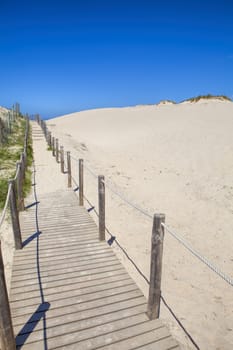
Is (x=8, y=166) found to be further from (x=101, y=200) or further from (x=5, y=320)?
(x=5, y=320)

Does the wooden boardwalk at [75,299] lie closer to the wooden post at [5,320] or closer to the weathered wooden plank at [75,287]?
the weathered wooden plank at [75,287]

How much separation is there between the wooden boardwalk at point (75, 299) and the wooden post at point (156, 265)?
20 cm

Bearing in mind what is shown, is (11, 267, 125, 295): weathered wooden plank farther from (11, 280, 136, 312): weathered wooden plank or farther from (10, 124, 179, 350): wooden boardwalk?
(11, 280, 136, 312): weathered wooden plank

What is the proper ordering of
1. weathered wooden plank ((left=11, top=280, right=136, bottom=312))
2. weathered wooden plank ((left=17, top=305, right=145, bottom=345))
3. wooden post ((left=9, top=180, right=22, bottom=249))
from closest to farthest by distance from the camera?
weathered wooden plank ((left=17, top=305, right=145, bottom=345))
weathered wooden plank ((left=11, top=280, right=136, bottom=312))
wooden post ((left=9, top=180, right=22, bottom=249))

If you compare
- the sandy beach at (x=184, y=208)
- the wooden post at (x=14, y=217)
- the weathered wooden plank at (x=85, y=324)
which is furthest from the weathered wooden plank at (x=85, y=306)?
the wooden post at (x=14, y=217)

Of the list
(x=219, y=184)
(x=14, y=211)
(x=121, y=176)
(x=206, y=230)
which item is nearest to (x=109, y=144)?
(x=121, y=176)

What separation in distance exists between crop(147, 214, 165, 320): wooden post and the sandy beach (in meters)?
0.43

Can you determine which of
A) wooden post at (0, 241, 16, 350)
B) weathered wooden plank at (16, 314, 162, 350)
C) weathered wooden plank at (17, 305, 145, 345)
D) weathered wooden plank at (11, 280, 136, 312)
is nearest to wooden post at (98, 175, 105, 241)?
weathered wooden plank at (11, 280, 136, 312)

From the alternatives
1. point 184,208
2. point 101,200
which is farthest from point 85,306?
point 184,208

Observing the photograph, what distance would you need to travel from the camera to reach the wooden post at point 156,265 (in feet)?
10.2

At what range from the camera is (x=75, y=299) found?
12.1 ft

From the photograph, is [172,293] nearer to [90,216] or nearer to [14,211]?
[90,216]

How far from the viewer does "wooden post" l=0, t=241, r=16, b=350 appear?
8.38 feet

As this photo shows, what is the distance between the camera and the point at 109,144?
22906 millimetres
